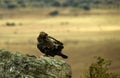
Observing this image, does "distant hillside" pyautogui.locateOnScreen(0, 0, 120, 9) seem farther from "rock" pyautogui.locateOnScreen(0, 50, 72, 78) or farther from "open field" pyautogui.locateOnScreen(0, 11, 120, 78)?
"rock" pyautogui.locateOnScreen(0, 50, 72, 78)

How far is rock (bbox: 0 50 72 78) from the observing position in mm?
8352

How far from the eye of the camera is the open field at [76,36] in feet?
103

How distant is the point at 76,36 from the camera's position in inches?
1618

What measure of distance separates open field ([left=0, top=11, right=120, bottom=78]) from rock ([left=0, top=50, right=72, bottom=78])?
51.8ft

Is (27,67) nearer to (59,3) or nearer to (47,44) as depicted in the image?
(47,44)

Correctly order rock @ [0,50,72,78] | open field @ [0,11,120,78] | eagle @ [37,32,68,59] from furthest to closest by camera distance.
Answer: open field @ [0,11,120,78] < eagle @ [37,32,68,59] < rock @ [0,50,72,78]

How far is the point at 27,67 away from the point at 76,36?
108 ft

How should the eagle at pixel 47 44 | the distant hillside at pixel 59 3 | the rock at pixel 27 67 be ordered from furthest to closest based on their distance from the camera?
the distant hillside at pixel 59 3
the eagle at pixel 47 44
the rock at pixel 27 67

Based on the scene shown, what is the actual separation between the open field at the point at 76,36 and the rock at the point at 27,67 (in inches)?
622

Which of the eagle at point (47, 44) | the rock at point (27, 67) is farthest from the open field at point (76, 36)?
the rock at point (27, 67)

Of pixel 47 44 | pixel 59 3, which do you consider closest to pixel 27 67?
pixel 47 44

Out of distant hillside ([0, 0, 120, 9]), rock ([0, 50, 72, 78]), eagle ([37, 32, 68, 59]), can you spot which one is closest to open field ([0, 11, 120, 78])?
distant hillside ([0, 0, 120, 9])

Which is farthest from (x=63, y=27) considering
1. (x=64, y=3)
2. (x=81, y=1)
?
(x=81, y=1)

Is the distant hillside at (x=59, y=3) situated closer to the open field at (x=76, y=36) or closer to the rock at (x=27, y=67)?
the open field at (x=76, y=36)
